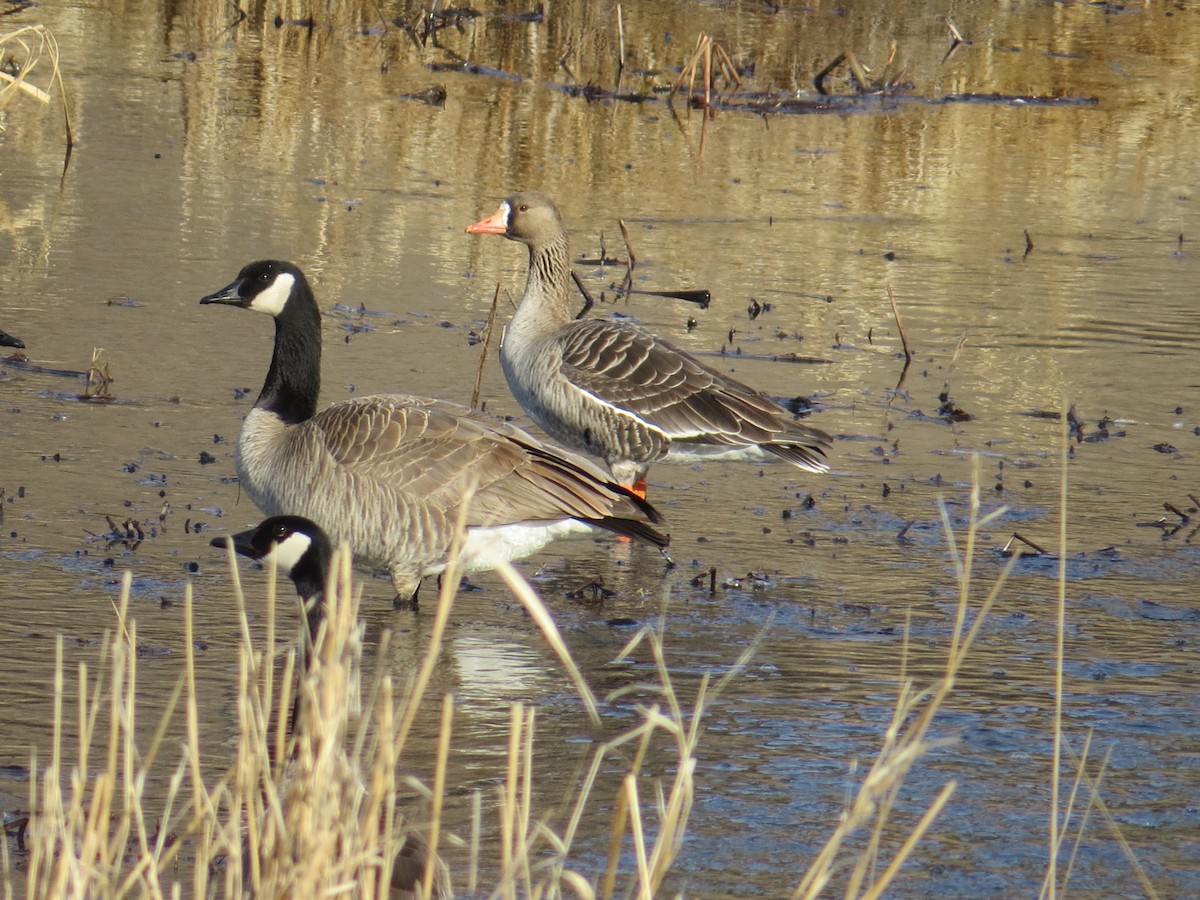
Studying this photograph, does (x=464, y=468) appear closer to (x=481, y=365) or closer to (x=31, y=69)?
(x=481, y=365)

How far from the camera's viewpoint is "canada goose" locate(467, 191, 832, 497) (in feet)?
24.1

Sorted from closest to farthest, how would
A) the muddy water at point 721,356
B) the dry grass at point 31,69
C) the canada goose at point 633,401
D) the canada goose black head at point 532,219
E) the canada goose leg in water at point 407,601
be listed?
the muddy water at point 721,356 → the canada goose leg in water at point 407,601 → the canada goose at point 633,401 → the canada goose black head at point 532,219 → the dry grass at point 31,69

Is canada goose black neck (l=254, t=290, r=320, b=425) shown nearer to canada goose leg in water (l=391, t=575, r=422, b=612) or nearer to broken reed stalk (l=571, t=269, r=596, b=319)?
canada goose leg in water (l=391, t=575, r=422, b=612)

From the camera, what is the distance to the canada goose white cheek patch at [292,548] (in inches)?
203

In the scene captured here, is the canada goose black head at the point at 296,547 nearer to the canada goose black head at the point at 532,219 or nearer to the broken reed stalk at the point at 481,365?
the broken reed stalk at the point at 481,365

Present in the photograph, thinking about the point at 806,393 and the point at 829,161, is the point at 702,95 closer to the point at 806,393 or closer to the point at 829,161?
the point at 829,161

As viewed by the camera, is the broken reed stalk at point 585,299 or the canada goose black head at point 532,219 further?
the broken reed stalk at point 585,299

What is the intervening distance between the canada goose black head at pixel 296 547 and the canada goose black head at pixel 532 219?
3599mm

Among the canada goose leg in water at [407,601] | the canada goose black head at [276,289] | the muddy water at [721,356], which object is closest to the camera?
the muddy water at [721,356]

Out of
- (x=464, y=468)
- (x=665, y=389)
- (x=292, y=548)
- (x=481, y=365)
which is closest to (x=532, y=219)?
(x=481, y=365)

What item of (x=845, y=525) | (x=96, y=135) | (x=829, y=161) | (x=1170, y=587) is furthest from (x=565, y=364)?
(x=829, y=161)

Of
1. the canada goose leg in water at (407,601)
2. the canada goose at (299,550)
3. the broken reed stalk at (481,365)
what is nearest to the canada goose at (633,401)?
the broken reed stalk at (481,365)

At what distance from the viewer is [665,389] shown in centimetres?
754

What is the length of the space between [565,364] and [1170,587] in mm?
2762
